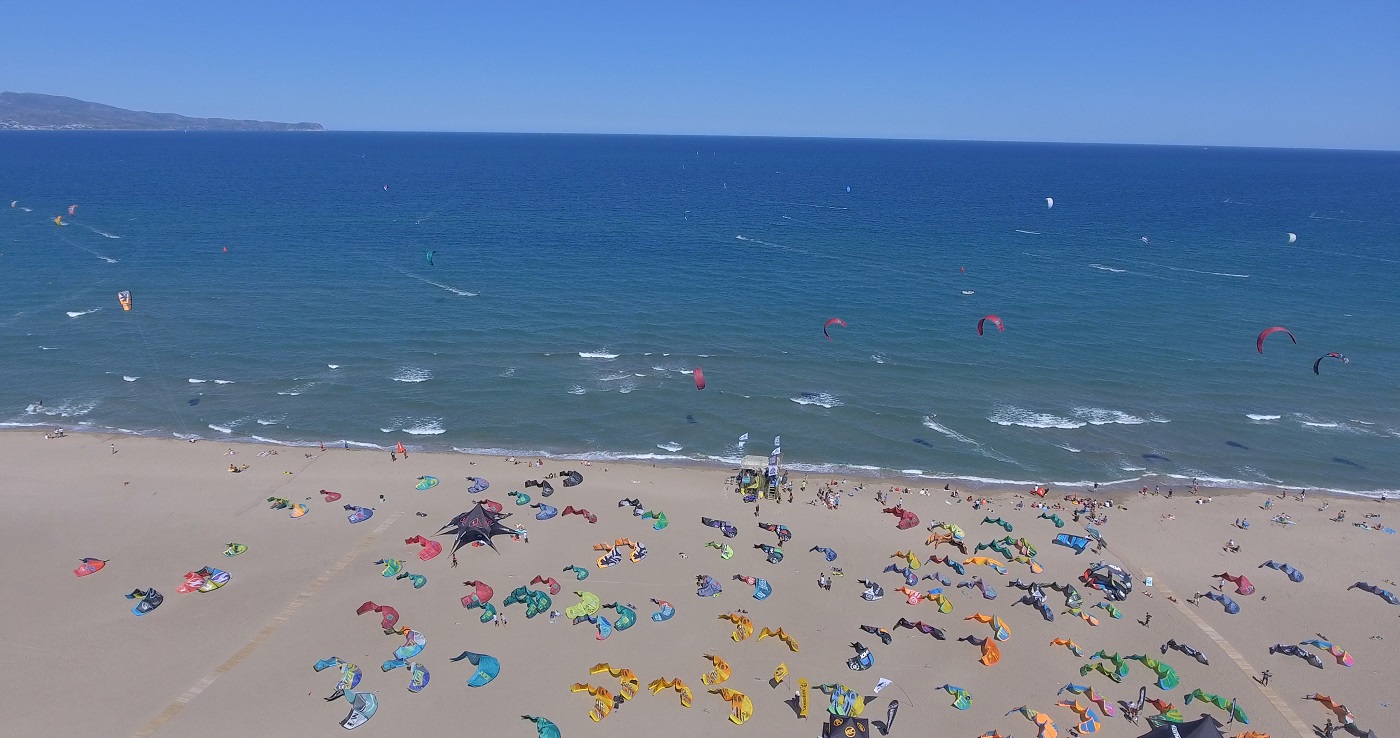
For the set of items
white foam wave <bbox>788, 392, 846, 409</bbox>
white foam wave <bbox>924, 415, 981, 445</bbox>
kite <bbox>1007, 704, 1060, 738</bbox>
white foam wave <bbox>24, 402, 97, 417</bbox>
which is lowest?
kite <bbox>1007, 704, 1060, 738</bbox>

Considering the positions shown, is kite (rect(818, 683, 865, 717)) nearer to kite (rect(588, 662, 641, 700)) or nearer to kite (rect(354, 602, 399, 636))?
kite (rect(588, 662, 641, 700))

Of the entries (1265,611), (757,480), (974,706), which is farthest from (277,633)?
(1265,611)

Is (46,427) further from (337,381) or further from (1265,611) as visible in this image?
(1265,611)

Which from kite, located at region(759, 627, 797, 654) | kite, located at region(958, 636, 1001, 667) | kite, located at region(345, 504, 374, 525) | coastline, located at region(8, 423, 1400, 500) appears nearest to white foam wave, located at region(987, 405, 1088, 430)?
coastline, located at region(8, 423, 1400, 500)

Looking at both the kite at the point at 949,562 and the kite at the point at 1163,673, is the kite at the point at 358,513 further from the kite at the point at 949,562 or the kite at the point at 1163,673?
the kite at the point at 1163,673

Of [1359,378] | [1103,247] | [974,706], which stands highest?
[1103,247]

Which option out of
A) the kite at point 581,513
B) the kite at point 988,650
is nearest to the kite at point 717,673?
the kite at point 988,650
